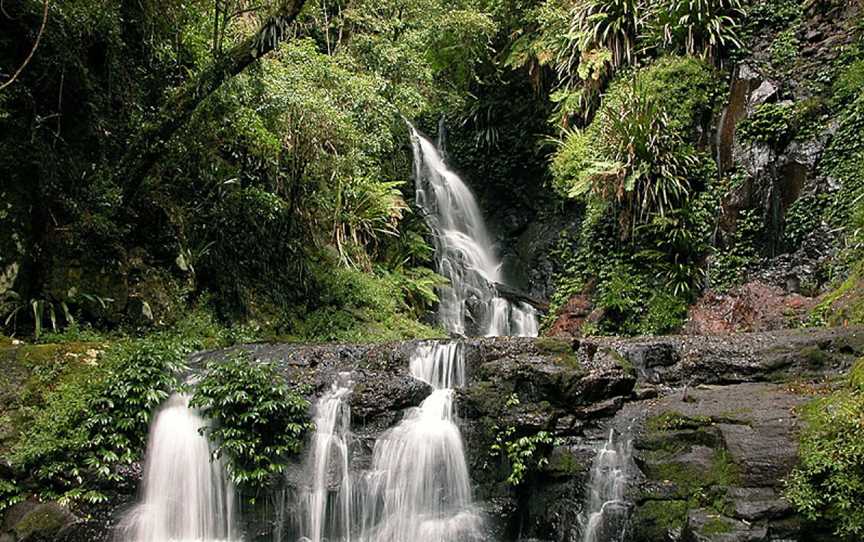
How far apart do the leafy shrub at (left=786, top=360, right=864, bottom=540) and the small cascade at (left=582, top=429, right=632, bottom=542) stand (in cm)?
152

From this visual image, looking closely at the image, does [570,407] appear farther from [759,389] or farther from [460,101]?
[460,101]

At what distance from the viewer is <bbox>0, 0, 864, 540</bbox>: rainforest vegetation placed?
7426 millimetres

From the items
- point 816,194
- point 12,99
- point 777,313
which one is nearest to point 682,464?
point 777,313

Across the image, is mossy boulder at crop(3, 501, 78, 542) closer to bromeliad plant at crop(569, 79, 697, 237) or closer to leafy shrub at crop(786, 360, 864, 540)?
leafy shrub at crop(786, 360, 864, 540)

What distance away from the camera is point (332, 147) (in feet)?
41.0

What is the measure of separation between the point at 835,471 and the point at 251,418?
5.82 m

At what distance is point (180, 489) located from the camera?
7371mm

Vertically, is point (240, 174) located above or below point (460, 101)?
below

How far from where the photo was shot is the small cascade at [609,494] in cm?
632

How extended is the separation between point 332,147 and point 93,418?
6923 mm

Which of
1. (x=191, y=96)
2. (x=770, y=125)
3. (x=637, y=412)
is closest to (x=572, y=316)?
(x=770, y=125)

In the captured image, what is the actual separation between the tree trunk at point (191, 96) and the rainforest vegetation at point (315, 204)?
42 millimetres

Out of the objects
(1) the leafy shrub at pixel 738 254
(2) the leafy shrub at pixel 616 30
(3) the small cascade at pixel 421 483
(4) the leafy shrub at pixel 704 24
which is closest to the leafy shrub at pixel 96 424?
(3) the small cascade at pixel 421 483

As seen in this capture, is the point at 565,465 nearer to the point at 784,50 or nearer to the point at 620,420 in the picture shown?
the point at 620,420
